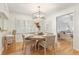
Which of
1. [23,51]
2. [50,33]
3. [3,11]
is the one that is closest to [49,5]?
[50,33]

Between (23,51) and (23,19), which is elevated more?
(23,19)

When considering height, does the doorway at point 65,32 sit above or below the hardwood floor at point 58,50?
above

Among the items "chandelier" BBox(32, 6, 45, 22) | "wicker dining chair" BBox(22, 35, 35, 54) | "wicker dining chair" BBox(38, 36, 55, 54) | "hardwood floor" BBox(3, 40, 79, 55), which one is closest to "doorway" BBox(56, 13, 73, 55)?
"hardwood floor" BBox(3, 40, 79, 55)

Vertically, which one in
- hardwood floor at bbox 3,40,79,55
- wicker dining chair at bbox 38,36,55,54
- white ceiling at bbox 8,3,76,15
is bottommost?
hardwood floor at bbox 3,40,79,55

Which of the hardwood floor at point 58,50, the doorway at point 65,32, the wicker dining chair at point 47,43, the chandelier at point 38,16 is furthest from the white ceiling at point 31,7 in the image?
the hardwood floor at point 58,50

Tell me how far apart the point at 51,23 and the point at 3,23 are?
107 cm

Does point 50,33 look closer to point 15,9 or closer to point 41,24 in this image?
point 41,24

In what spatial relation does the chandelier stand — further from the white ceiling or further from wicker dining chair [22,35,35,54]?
wicker dining chair [22,35,35,54]

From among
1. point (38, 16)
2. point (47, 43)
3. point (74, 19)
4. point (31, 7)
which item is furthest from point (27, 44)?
point (74, 19)

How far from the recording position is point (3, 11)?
262cm

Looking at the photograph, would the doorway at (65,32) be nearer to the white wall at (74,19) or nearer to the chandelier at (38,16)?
the white wall at (74,19)

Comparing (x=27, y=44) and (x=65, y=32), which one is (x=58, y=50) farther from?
(x=27, y=44)

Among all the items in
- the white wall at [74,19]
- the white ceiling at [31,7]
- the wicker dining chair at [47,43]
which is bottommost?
Result: the wicker dining chair at [47,43]

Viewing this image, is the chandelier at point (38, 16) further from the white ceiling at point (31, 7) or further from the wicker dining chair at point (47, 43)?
the wicker dining chair at point (47, 43)
